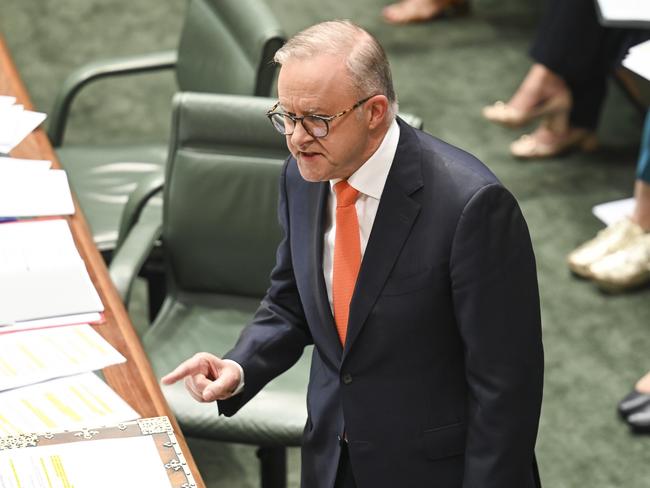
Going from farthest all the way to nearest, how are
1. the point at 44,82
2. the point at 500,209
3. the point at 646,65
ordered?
the point at 44,82 → the point at 646,65 → the point at 500,209

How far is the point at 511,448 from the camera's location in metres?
2.14

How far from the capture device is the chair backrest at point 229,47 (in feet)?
11.2

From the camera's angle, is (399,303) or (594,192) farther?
(594,192)

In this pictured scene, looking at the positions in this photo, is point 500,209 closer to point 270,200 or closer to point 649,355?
point 270,200

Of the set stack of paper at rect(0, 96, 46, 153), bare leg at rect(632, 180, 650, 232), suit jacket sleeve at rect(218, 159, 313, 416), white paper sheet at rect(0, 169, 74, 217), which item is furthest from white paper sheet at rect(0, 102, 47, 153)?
bare leg at rect(632, 180, 650, 232)

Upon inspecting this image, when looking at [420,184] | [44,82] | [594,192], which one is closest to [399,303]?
[420,184]

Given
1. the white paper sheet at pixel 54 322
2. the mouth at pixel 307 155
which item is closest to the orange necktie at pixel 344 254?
the mouth at pixel 307 155

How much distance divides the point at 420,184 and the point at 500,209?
0.14 m

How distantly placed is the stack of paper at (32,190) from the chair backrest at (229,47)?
64 cm

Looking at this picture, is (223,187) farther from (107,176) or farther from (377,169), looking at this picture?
(377,169)

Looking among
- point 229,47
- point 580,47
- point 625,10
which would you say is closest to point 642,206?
point 580,47

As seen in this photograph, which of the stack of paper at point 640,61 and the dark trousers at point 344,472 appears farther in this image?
the stack of paper at point 640,61

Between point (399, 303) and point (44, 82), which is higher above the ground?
point (399, 303)

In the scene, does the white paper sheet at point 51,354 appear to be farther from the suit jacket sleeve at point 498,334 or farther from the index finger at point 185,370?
the suit jacket sleeve at point 498,334
